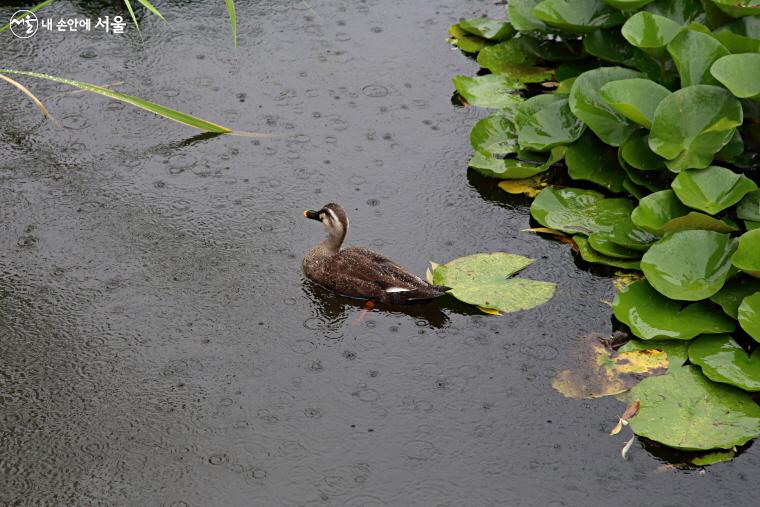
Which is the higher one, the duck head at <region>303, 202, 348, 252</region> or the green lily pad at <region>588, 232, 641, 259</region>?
the duck head at <region>303, 202, 348, 252</region>

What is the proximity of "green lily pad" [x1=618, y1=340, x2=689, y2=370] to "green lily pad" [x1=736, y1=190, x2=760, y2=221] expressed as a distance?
2.82 feet

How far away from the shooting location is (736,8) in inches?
233

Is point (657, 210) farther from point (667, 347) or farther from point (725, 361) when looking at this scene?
point (725, 361)

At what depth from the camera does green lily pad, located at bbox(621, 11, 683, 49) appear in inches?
234

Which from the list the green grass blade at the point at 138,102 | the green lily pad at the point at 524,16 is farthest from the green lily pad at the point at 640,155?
the green grass blade at the point at 138,102

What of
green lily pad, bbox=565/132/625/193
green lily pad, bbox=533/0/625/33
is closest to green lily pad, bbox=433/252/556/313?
green lily pad, bbox=565/132/625/193

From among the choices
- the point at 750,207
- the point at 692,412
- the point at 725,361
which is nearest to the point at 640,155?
the point at 750,207

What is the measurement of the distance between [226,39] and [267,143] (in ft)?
5.21

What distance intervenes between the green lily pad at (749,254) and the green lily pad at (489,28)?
3.37 m

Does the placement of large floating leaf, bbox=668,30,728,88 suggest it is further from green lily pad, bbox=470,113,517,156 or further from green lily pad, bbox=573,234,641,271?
green lily pad, bbox=470,113,517,156

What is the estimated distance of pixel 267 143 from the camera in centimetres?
669

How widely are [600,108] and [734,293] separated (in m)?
1.53

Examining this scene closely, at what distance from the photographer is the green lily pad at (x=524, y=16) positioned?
23.6 feet

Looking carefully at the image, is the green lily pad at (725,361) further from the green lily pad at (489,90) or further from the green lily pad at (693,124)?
the green lily pad at (489,90)
